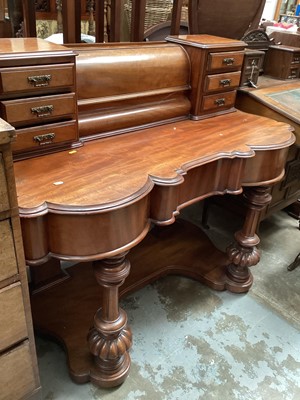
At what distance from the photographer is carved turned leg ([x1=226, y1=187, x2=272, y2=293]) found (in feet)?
5.15

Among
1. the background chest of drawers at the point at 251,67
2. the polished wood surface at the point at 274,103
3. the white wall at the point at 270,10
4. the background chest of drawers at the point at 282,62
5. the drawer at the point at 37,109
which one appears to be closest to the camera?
the drawer at the point at 37,109

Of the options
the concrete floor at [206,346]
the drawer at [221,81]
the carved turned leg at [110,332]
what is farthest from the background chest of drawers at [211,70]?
the concrete floor at [206,346]

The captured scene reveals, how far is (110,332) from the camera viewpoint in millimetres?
1205

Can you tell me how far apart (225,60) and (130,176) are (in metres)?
0.80

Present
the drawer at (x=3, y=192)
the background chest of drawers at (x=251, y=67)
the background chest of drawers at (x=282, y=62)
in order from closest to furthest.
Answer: the drawer at (x=3, y=192) → the background chest of drawers at (x=251, y=67) → the background chest of drawers at (x=282, y=62)

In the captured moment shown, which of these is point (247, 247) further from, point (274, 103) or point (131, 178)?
point (131, 178)

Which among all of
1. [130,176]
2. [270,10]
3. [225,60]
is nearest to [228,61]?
[225,60]

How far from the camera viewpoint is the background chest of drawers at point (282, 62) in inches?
79.8

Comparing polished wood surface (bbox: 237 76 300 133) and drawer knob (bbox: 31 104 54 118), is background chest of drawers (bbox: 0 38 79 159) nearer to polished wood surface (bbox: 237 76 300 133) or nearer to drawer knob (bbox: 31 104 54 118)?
drawer knob (bbox: 31 104 54 118)

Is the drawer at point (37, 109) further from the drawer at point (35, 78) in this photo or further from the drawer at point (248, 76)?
the drawer at point (248, 76)

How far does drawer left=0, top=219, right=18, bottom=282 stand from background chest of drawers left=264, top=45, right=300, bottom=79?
1846mm

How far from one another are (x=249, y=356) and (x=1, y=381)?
100 cm

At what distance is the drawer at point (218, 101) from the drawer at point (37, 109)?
2.12 feet

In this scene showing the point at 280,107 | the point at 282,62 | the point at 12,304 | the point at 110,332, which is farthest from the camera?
the point at 282,62
